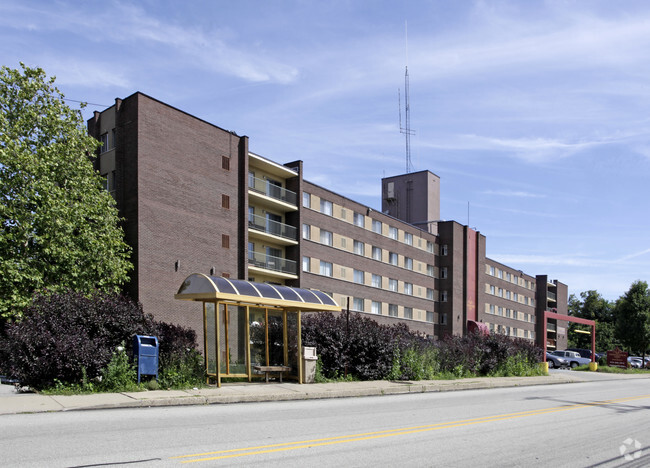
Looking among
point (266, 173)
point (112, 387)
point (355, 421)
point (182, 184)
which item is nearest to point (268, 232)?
point (266, 173)

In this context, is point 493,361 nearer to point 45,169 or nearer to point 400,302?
point 45,169

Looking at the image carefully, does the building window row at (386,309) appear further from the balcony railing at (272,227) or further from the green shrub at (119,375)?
the green shrub at (119,375)

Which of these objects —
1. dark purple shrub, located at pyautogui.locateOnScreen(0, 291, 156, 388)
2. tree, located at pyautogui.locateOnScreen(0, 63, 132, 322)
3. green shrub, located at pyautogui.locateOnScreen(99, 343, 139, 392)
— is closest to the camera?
dark purple shrub, located at pyautogui.locateOnScreen(0, 291, 156, 388)

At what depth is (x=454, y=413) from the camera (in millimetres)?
13453

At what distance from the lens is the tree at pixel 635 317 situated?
52.6m

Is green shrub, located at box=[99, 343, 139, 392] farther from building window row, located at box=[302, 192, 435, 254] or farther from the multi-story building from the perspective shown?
building window row, located at box=[302, 192, 435, 254]

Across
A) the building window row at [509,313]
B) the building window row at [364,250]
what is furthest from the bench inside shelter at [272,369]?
the building window row at [509,313]

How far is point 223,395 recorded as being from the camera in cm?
1482

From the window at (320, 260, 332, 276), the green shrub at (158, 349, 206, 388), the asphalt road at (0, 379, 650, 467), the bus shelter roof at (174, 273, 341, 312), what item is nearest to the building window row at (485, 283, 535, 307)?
the window at (320, 260, 332, 276)

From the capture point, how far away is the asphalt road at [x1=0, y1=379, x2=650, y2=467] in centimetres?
767

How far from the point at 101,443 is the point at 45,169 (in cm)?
2055

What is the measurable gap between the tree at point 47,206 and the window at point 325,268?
2115 centimetres

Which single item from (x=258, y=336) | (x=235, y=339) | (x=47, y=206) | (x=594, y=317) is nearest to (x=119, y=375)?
(x=235, y=339)

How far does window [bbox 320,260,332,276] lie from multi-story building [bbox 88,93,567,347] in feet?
0.26
